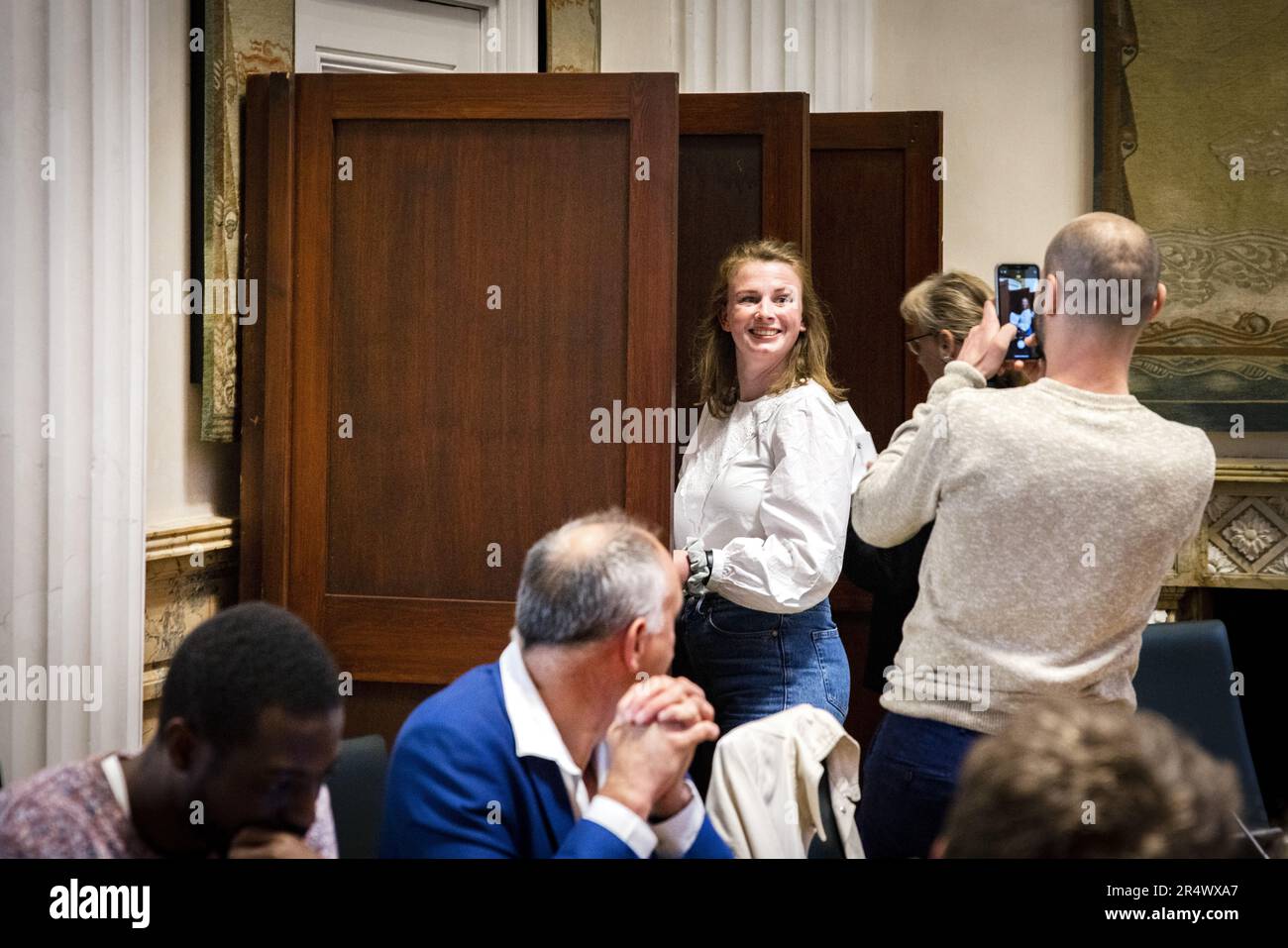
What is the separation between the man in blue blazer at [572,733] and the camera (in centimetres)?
112

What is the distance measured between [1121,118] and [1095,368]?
67.3 inches

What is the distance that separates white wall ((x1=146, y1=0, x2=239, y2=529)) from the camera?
2141 millimetres

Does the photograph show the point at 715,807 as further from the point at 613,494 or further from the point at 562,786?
the point at 613,494

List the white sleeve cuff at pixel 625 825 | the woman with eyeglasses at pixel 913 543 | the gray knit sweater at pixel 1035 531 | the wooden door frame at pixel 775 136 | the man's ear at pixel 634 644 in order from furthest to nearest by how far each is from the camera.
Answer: the wooden door frame at pixel 775 136, the woman with eyeglasses at pixel 913 543, the gray knit sweater at pixel 1035 531, the man's ear at pixel 634 644, the white sleeve cuff at pixel 625 825

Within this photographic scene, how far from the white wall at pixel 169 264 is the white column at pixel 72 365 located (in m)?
0.26

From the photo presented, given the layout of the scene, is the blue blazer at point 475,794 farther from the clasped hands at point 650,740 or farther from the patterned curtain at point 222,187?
the patterned curtain at point 222,187

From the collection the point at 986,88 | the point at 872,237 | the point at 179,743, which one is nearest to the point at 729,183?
the point at 872,237

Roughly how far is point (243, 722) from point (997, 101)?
2415 mm

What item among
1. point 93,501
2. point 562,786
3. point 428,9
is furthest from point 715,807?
point 428,9

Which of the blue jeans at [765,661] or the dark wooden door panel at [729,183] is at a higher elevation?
the dark wooden door panel at [729,183]

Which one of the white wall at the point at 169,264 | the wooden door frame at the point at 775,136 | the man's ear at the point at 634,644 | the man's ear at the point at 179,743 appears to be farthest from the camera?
the wooden door frame at the point at 775,136

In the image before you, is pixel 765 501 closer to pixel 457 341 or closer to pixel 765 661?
pixel 765 661

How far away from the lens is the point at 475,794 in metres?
1.13

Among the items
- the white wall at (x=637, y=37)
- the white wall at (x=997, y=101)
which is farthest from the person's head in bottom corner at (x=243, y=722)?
the white wall at (x=997, y=101)
